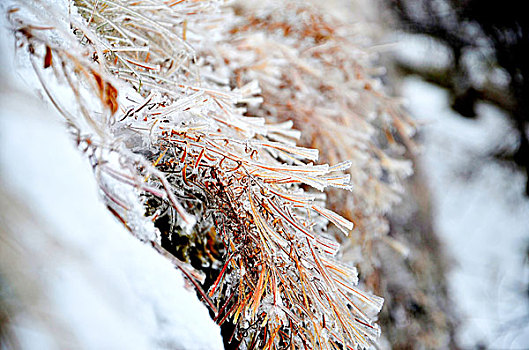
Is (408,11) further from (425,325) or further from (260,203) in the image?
(260,203)

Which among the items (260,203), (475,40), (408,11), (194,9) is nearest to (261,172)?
(260,203)

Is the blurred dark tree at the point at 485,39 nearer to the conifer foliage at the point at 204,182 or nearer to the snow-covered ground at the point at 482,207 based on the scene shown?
the snow-covered ground at the point at 482,207

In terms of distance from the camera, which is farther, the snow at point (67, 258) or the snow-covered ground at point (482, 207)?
the snow-covered ground at point (482, 207)

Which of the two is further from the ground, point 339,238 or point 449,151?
point 339,238

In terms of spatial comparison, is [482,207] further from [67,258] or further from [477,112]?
[67,258]

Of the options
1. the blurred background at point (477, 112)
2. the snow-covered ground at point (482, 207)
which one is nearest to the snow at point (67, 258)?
the blurred background at point (477, 112)

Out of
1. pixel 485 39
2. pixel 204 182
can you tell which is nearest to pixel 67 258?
pixel 204 182
